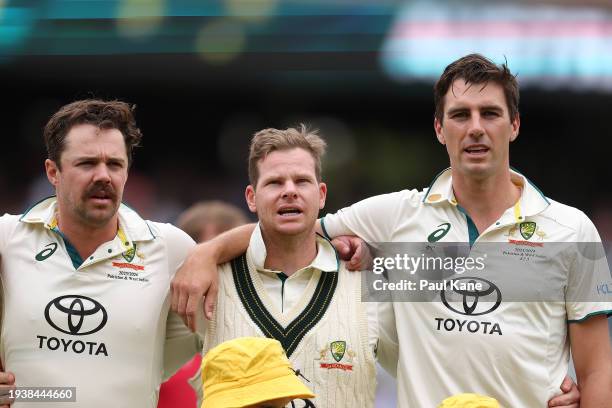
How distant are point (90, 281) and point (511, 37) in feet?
30.0

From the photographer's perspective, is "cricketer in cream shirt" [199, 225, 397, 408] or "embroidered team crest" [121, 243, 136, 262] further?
"embroidered team crest" [121, 243, 136, 262]

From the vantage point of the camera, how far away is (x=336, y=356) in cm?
360

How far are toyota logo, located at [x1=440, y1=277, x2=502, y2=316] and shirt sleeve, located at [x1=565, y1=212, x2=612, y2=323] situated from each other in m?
0.26

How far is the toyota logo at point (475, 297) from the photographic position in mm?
3676

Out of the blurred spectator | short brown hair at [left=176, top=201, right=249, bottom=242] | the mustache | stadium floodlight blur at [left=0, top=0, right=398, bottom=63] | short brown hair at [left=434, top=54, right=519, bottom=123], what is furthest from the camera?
stadium floodlight blur at [left=0, top=0, right=398, bottom=63]

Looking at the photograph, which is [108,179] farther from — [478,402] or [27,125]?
[27,125]

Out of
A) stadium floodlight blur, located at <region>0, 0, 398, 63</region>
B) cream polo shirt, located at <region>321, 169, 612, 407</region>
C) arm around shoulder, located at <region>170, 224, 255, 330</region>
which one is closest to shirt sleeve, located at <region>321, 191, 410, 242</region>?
cream polo shirt, located at <region>321, 169, 612, 407</region>

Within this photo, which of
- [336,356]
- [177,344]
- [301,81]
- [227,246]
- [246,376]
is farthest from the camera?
[301,81]

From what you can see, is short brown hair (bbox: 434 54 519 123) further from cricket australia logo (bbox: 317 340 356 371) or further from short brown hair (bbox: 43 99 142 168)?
short brown hair (bbox: 43 99 142 168)

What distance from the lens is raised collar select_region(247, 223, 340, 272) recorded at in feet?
12.3

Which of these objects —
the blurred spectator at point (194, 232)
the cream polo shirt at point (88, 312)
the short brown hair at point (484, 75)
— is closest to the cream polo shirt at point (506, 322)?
the short brown hair at point (484, 75)

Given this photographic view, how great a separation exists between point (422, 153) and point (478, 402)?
10.4m

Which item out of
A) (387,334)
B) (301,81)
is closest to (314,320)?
(387,334)
